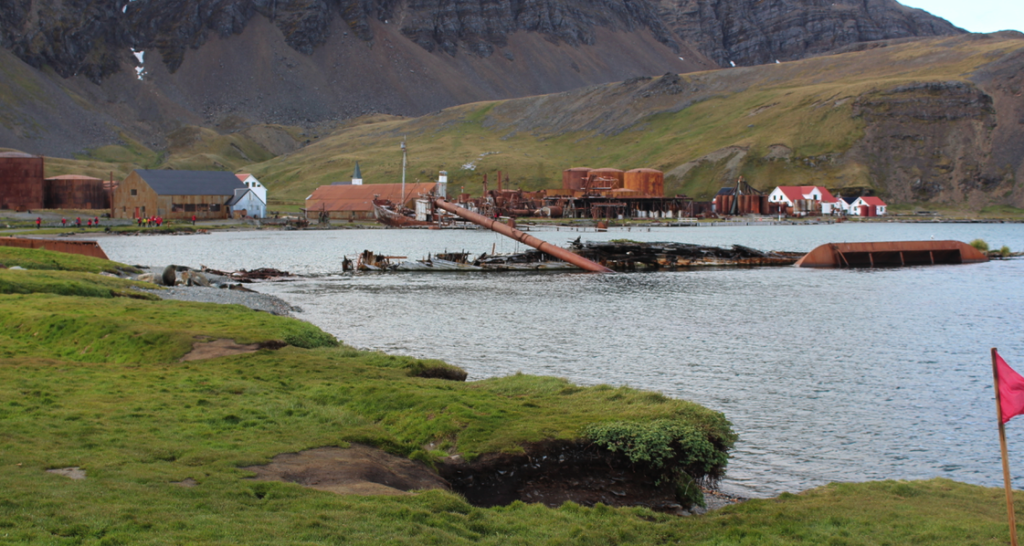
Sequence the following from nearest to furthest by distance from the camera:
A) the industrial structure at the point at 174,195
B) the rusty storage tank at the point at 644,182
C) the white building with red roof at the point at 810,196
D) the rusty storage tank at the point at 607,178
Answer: the industrial structure at the point at 174,195 < the white building with red roof at the point at 810,196 < the rusty storage tank at the point at 607,178 < the rusty storage tank at the point at 644,182

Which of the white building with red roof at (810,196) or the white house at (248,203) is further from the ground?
the white building with red roof at (810,196)

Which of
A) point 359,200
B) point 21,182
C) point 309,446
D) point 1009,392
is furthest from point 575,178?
point 1009,392

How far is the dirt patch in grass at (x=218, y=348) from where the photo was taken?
20.8 meters

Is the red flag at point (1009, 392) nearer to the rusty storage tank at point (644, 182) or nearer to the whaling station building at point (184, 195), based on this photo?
the whaling station building at point (184, 195)

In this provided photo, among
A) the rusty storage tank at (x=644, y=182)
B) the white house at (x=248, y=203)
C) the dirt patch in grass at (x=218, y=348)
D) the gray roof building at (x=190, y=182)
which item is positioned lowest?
the dirt patch in grass at (x=218, y=348)

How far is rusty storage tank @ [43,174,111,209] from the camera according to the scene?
484ft

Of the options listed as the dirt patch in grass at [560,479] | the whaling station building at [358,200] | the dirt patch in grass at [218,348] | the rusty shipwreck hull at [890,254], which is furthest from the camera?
the whaling station building at [358,200]

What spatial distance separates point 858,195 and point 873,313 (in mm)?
156124

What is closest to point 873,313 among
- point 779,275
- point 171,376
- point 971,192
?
point 779,275

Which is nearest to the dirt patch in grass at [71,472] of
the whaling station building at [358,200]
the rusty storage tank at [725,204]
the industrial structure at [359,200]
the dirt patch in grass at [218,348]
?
the dirt patch in grass at [218,348]

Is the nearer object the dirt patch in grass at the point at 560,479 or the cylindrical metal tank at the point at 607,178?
the dirt patch in grass at the point at 560,479

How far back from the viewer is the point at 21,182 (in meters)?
142

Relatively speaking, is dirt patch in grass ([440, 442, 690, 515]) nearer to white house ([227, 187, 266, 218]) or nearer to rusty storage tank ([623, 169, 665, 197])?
white house ([227, 187, 266, 218])

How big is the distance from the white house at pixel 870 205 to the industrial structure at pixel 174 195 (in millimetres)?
139004
